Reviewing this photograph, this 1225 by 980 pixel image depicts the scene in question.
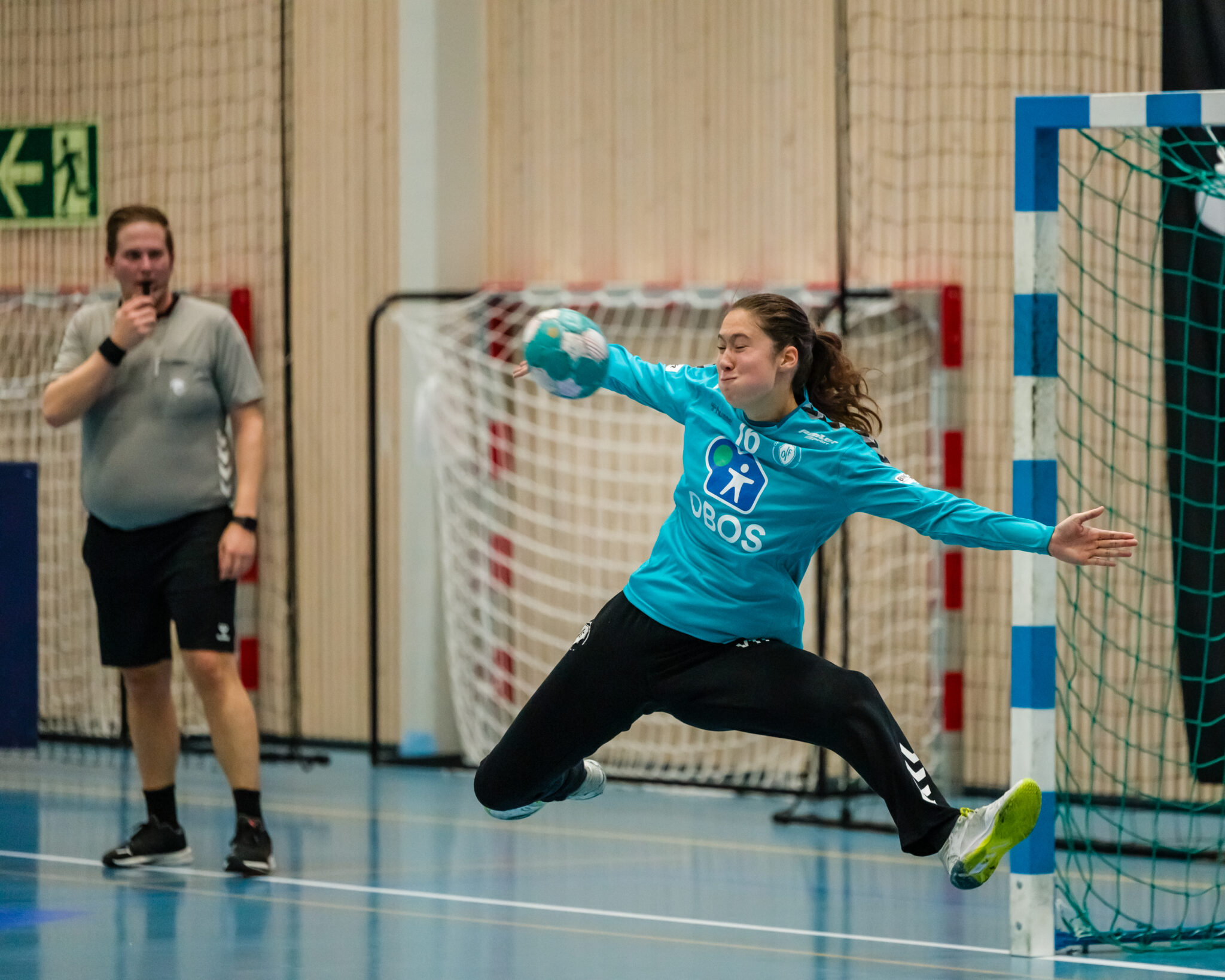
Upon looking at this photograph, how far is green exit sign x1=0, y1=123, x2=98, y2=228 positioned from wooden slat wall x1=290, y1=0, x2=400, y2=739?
4.46 ft

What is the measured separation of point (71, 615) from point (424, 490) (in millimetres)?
2171

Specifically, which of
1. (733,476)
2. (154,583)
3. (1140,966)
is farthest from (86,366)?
(1140,966)

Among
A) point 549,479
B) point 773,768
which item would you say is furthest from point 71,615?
point 773,768

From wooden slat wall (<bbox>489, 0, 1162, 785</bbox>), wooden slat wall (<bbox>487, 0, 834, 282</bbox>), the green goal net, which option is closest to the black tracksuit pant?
the green goal net

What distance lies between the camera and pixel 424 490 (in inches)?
363

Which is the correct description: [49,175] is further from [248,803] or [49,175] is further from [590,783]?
[590,783]

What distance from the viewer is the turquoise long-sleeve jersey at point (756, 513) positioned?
437cm

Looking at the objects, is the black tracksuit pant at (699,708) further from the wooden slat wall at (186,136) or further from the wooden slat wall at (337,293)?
the wooden slat wall at (186,136)

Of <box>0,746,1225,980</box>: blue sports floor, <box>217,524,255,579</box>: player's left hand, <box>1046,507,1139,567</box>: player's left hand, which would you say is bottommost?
<box>0,746,1225,980</box>: blue sports floor

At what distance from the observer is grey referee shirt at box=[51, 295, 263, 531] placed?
6090 millimetres

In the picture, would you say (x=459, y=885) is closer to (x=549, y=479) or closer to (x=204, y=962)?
(x=204, y=962)

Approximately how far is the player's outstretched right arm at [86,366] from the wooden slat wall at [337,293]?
11.0ft

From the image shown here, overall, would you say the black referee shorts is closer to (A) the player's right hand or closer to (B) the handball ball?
(A) the player's right hand

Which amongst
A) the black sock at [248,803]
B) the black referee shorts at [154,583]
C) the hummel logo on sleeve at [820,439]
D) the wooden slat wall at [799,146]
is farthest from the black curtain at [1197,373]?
the black referee shorts at [154,583]
